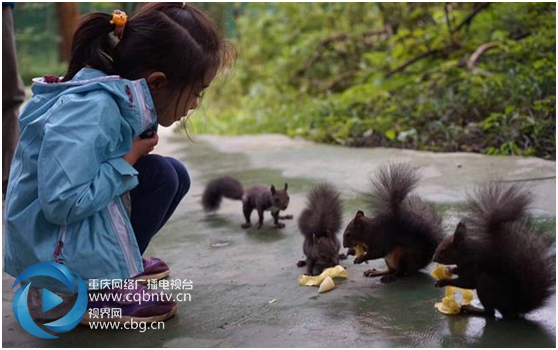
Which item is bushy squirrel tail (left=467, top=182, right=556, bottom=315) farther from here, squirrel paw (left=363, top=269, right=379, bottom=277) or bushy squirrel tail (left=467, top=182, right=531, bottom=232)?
squirrel paw (left=363, top=269, right=379, bottom=277)

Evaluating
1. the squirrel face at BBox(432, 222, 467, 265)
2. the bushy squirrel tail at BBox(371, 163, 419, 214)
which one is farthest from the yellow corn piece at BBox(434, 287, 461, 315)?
the bushy squirrel tail at BBox(371, 163, 419, 214)

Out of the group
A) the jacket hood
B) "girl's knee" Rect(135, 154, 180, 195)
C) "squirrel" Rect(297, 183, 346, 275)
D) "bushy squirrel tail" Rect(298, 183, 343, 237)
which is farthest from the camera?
"bushy squirrel tail" Rect(298, 183, 343, 237)

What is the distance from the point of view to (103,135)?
7.89ft

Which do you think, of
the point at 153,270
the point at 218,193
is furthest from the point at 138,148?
the point at 218,193

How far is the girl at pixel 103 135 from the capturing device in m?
2.36

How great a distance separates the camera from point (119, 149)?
2.55 metres

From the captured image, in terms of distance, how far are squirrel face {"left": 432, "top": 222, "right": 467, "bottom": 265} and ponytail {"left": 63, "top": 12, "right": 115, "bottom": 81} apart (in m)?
1.34

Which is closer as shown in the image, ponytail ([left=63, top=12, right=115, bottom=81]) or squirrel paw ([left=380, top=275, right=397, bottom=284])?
ponytail ([left=63, top=12, right=115, bottom=81])

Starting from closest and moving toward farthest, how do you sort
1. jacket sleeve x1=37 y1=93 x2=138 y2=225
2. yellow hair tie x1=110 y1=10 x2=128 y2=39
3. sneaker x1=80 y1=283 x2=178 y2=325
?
jacket sleeve x1=37 y1=93 x2=138 y2=225, yellow hair tie x1=110 y1=10 x2=128 y2=39, sneaker x1=80 y1=283 x2=178 y2=325

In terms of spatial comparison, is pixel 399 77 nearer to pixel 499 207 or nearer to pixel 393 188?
pixel 393 188

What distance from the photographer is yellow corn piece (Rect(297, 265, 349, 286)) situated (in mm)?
3027

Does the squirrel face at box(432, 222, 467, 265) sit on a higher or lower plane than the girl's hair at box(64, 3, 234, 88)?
lower

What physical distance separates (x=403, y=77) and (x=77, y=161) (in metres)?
6.34

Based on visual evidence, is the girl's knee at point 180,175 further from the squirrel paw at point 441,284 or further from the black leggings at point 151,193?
the squirrel paw at point 441,284
